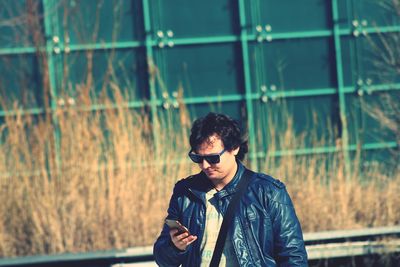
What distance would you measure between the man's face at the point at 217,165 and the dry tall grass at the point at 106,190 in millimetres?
4523

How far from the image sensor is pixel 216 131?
15.3ft

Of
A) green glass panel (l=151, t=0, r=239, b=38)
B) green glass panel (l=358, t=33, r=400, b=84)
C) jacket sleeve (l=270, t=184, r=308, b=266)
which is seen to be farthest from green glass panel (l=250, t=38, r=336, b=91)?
jacket sleeve (l=270, t=184, r=308, b=266)

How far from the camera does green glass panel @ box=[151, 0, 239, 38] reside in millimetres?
11750

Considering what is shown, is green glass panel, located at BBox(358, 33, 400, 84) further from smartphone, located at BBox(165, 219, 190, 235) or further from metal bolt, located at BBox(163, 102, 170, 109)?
smartphone, located at BBox(165, 219, 190, 235)

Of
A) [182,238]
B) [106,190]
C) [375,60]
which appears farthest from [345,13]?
[182,238]

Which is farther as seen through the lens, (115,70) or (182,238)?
(115,70)

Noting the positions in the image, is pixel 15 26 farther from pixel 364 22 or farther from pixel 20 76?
pixel 364 22

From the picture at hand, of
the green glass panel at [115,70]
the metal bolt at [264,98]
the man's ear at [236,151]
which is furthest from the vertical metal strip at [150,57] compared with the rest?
the man's ear at [236,151]

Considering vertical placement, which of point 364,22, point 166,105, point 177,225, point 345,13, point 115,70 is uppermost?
point 345,13

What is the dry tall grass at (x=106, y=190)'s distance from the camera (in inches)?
360

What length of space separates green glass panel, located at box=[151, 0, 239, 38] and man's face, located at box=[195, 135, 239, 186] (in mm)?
7222

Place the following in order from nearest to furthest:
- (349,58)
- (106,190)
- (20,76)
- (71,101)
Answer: (106,190)
(71,101)
(20,76)
(349,58)

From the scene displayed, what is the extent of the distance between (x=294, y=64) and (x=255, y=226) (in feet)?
24.9

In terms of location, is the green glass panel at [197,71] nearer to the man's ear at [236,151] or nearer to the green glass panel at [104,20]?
the green glass panel at [104,20]
